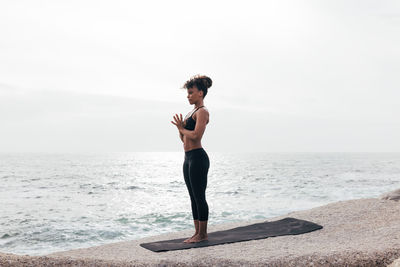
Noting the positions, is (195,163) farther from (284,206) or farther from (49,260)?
(284,206)

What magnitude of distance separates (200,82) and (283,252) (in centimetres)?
278

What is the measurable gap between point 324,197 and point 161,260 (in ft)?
55.2

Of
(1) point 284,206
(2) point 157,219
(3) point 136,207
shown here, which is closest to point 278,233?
(2) point 157,219

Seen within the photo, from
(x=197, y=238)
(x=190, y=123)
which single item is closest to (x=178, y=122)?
(x=190, y=123)

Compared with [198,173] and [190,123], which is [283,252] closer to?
[198,173]

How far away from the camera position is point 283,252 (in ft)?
16.5

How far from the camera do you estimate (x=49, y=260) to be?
4.64 m

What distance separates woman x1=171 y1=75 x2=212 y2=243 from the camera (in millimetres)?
5664

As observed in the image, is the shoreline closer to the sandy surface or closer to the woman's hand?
the sandy surface

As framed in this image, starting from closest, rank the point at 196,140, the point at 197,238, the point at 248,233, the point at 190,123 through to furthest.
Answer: the point at 196,140, the point at 190,123, the point at 197,238, the point at 248,233

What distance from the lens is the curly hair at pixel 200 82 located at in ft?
19.2

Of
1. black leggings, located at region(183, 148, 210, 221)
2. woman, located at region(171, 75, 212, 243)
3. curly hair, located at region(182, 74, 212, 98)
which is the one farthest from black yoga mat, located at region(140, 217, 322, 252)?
curly hair, located at region(182, 74, 212, 98)

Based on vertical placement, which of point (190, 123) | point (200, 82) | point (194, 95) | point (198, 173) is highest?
point (200, 82)

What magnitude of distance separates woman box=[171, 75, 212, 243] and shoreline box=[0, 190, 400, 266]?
81 centimetres
